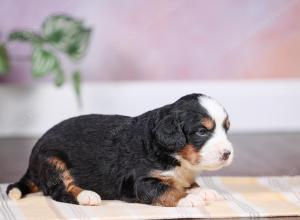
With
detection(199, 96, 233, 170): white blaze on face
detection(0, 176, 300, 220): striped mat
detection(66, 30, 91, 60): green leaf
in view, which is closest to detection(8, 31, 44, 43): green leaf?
A: detection(66, 30, 91, 60): green leaf

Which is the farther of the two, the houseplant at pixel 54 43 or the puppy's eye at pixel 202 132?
the houseplant at pixel 54 43

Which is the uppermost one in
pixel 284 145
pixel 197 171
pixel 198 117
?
pixel 198 117

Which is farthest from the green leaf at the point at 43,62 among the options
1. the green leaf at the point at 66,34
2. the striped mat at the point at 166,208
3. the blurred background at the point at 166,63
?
the striped mat at the point at 166,208

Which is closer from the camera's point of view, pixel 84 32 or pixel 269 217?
pixel 269 217

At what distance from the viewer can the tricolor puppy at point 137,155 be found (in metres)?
2.54

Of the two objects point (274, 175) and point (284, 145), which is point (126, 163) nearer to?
point (274, 175)

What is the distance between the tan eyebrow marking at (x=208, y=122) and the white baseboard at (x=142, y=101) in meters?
2.37

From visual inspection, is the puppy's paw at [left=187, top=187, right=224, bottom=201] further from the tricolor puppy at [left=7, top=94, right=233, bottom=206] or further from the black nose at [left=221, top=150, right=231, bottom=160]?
the black nose at [left=221, top=150, right=231, bottom=160]

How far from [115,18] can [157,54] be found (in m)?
0.39

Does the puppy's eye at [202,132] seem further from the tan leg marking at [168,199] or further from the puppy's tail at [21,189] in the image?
the puppy's tail at [21,189]

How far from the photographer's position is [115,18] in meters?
4.89

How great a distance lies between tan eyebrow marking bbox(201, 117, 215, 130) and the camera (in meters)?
2.52

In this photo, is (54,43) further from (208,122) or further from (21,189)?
(208,122)

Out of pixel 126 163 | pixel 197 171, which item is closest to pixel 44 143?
pixel 126 163
